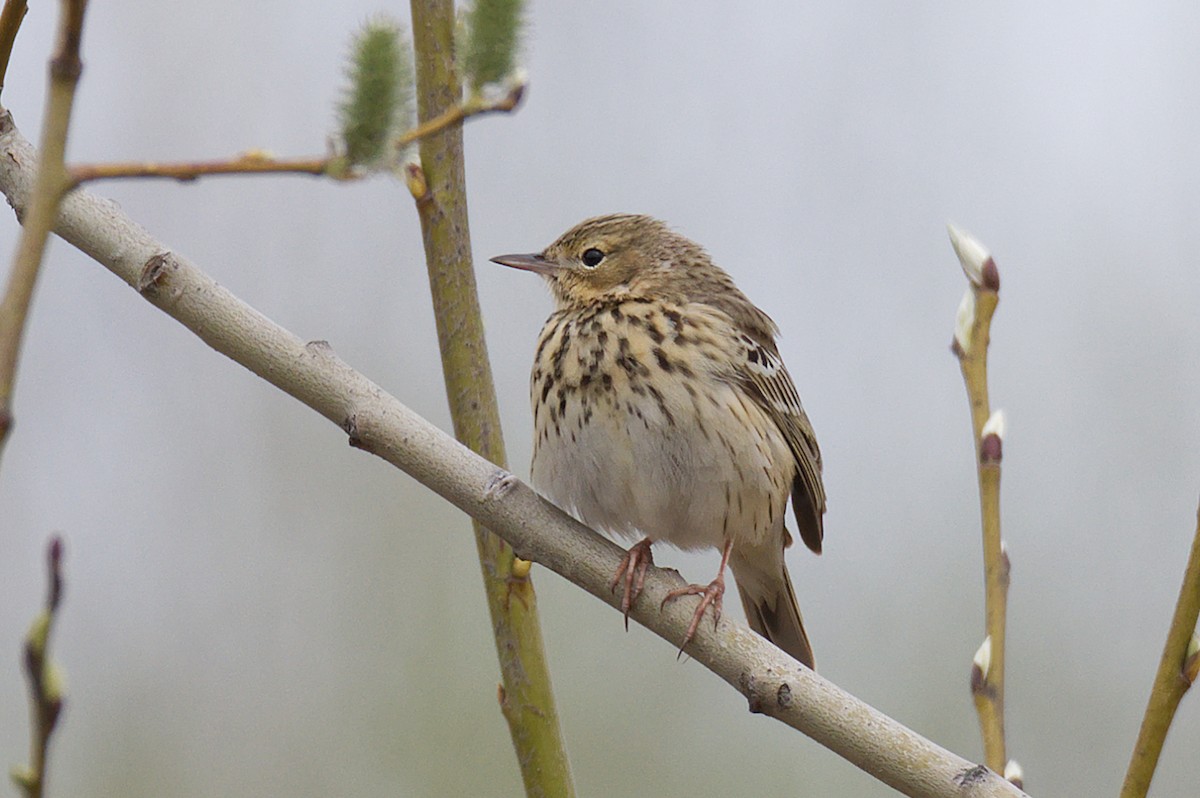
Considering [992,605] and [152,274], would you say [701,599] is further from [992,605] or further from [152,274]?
[152,274]

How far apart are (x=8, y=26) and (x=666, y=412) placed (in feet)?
7.73

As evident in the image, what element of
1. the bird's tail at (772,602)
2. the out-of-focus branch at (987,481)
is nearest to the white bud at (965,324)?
the out-of-focus branch at (987,481)

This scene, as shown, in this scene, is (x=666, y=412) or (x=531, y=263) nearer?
(x=666, y=412)

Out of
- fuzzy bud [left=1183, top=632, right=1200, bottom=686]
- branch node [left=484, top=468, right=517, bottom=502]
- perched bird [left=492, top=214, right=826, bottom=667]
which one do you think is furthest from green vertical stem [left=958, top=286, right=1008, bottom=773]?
perched bird [left=492, top=214, right=826, bottom=667]

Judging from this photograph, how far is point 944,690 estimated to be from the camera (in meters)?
9.02

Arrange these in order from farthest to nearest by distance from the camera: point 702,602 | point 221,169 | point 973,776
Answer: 1. point 702,602
2. point 973,776
3. point 221,169

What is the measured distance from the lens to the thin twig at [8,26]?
2213 mm

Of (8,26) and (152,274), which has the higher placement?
(8,26)

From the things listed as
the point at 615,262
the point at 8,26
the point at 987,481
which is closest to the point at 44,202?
the point at 8,26

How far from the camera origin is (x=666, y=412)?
4242mm

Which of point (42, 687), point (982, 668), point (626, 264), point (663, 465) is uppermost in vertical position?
point (626, 264)

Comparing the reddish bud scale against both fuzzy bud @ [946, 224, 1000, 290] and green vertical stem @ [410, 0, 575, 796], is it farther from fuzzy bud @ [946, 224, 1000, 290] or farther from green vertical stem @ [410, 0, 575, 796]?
green vertical stem @ [410, 0, 575, 796]

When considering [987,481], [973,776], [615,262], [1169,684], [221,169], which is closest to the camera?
[221,169]

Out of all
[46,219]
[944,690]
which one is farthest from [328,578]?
[46,219]
